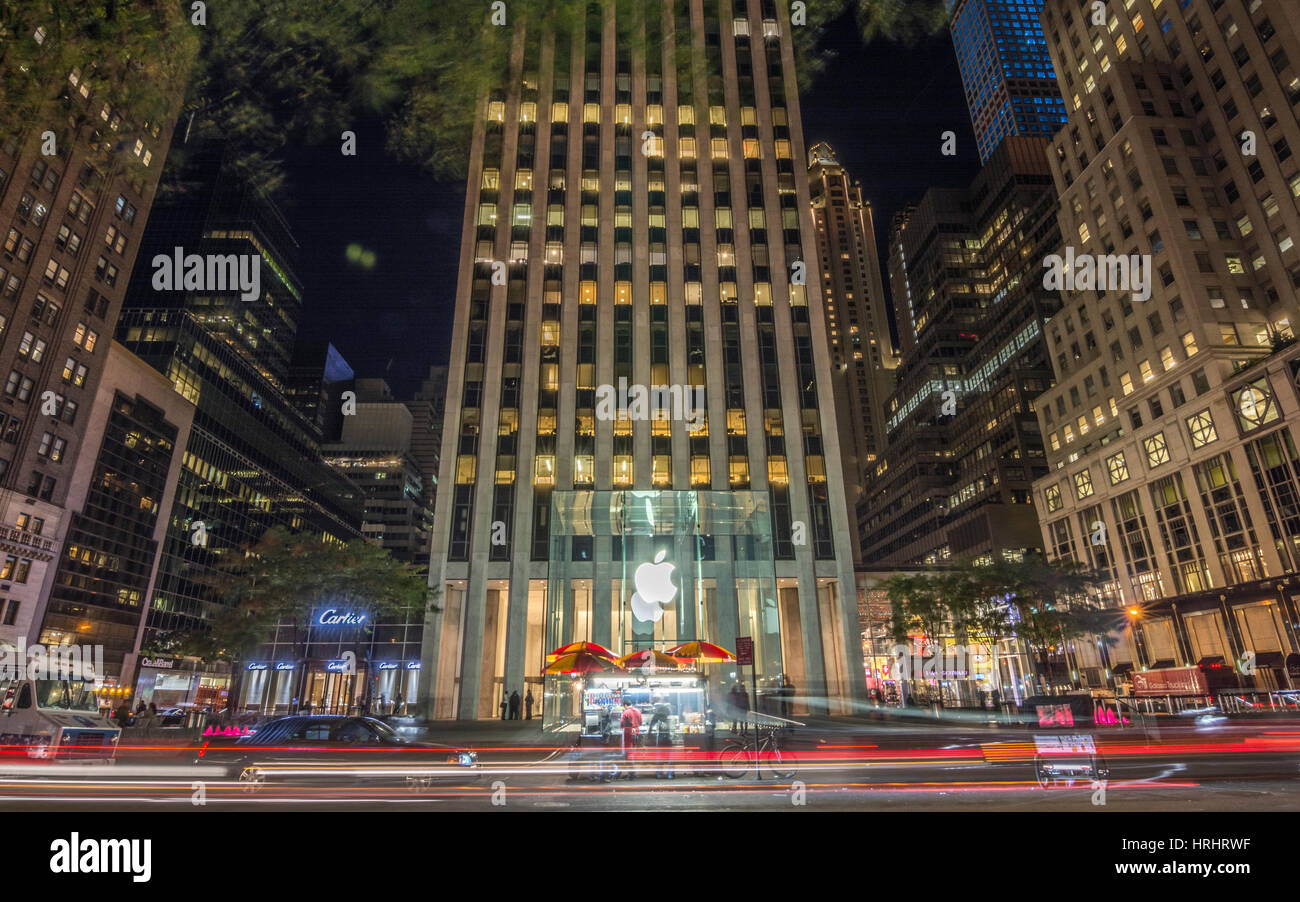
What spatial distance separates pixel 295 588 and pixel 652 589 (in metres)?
24.4

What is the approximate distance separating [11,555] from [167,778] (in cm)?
6320

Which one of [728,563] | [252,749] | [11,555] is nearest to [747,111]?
[728,563]

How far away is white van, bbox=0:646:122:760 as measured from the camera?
1852cm

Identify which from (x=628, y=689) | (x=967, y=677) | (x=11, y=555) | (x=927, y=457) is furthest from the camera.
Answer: (x=927, y=457)

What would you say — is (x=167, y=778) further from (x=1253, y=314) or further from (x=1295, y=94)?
(x=1295, y=94)

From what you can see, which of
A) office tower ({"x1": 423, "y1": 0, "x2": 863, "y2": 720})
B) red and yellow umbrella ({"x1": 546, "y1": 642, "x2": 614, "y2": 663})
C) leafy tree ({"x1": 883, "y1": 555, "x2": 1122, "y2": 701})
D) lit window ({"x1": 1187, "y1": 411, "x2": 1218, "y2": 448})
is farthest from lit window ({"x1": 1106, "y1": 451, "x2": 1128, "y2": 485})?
red and yellow umbrella ({"x1": 546, "y1": 642, "x2": 614, "y2": 663})

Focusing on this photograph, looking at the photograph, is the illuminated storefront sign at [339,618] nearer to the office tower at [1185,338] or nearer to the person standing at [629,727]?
the person standing at [629,727]

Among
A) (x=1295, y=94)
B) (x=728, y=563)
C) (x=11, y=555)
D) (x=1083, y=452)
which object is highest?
(x=1295, y=94)

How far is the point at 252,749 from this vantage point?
14.2 meters

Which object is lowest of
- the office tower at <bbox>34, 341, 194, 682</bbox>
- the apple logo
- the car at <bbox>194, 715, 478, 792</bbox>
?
the car at <bbox>194, 715, 478, 792</bbox>

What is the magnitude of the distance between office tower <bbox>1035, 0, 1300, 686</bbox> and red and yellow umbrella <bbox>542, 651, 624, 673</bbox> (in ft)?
187

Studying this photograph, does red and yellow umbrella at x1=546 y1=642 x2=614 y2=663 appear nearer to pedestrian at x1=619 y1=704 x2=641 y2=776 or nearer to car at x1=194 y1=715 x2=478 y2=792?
pedestrian at x1=619 y1=704 x2=641 y2=776

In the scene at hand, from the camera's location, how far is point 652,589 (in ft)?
91.9

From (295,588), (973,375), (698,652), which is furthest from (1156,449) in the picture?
(295,588)
